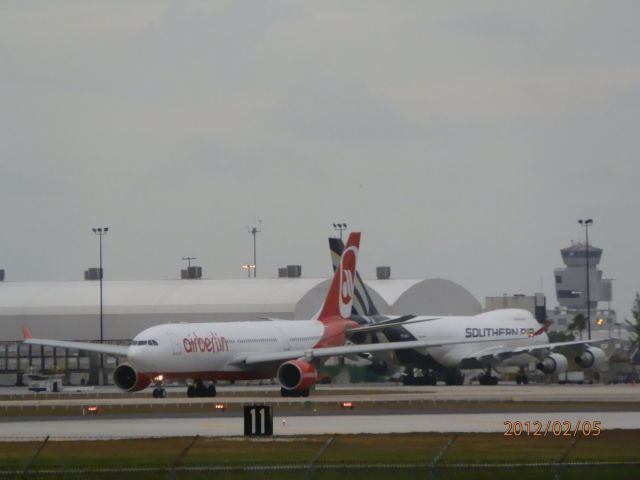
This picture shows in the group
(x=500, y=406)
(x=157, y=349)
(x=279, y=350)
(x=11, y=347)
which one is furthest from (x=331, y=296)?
(x=11, y=347)

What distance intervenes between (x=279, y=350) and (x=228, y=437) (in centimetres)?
3957

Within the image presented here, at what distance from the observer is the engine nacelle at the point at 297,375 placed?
259ft

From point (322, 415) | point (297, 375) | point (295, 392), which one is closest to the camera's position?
point (322, 415)

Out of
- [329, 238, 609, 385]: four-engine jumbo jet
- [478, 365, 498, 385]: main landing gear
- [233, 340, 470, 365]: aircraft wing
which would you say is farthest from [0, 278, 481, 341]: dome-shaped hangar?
[233, 340, 470, 365]: aircraft wing

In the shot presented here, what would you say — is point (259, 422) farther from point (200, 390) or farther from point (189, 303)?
point (189, 303)

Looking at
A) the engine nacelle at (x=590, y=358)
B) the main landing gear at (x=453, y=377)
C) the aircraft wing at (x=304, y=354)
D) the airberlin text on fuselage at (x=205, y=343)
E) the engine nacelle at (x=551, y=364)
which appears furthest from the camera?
the engine nacelle at (x=590, y=358)

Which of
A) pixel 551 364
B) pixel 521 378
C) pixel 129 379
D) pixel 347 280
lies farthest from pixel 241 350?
pixel 521 378

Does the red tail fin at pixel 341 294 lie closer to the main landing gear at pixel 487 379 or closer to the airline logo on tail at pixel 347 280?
the airline logo on tail at pixel 347 280

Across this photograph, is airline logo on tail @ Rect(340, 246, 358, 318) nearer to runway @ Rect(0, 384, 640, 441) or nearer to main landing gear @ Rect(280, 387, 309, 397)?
main landing gear @ Rect(280, 387, 309, 397)

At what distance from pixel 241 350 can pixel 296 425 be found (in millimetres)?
31709

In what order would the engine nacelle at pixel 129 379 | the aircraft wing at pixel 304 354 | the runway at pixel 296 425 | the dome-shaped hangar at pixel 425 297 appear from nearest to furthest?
the runway at pixel 296 425, the engine nacelle at pixel 129 379, the aircraft wing at pixel 304 354, the dome-shaped hangar at pixel 425 297

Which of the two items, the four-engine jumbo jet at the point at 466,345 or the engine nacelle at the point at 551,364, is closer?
the four-engine jumbo jet at the point at 466,345
